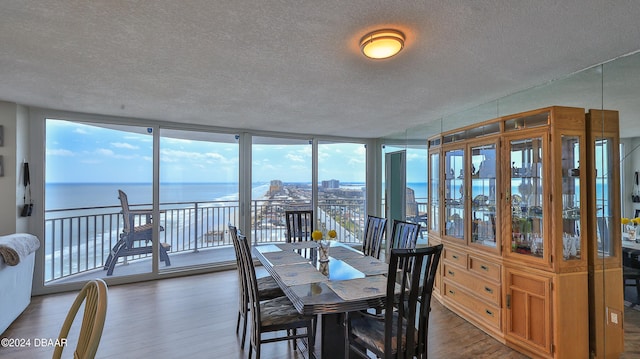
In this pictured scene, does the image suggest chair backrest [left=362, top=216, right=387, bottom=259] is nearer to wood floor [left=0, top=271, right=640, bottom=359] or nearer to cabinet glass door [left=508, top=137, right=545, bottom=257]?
wood floor [left=0, top=271, right=640, bottom=359]

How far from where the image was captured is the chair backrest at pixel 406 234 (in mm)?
2756

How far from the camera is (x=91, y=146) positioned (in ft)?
14.0

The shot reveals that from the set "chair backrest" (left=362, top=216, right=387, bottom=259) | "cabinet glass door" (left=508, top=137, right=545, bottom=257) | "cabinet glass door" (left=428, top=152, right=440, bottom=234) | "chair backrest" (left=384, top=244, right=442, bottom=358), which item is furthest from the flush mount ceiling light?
"cabinet glass door" (left=428, top=152, right=440, bottom=234)

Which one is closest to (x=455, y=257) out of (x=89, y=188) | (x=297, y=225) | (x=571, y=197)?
(x=571, y=197)

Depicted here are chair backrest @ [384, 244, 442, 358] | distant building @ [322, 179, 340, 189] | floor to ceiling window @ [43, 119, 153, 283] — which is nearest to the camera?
chair backrest @ [384, 244, 442, 358]

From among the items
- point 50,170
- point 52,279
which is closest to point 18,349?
point 52,279

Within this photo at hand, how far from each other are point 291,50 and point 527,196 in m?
2.48

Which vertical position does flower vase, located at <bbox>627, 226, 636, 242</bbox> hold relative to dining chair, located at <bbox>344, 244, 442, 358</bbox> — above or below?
above

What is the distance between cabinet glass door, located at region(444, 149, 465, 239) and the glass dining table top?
4.32 feet

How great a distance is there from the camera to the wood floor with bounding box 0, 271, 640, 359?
2.55 m

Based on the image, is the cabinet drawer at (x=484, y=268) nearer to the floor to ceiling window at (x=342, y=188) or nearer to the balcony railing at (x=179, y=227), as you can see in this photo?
the floor to ceiling window at (x=342, y=188)

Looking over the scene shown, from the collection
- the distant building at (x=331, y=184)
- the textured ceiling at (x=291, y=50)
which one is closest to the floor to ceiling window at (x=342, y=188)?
the distant building at (x=331, y=184)

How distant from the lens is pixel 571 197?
96.1 inches

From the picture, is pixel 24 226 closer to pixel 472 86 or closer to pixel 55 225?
pixel 55 225
